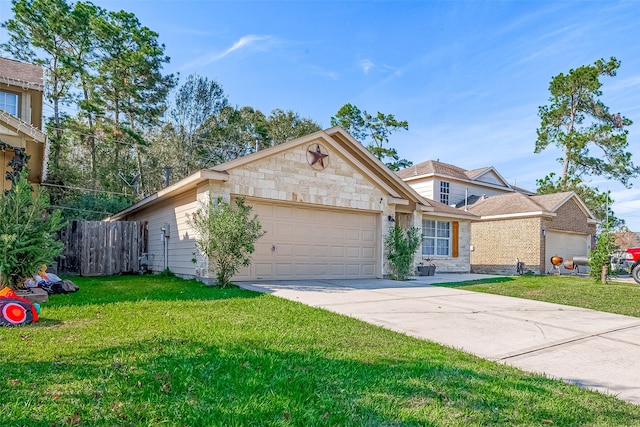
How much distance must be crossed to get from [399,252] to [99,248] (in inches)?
381

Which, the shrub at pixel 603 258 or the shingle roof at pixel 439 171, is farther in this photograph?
the shingle roof at pixel 439 171

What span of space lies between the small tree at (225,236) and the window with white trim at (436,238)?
9.56m

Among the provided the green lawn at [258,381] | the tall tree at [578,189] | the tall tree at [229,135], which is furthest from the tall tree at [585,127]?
the green lawn at [258,381]

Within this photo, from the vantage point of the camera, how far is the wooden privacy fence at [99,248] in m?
12.3

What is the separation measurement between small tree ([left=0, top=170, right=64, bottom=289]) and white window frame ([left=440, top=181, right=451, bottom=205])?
2047 cm

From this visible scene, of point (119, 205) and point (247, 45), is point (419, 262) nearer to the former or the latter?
point (247, 45)

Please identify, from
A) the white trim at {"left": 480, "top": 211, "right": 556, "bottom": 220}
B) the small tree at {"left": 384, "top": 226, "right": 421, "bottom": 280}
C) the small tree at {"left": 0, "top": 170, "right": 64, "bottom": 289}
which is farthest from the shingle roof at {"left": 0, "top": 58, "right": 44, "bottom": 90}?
the white trim at {"left": 480, "top": 211, "right": 556, "bottom": 220}

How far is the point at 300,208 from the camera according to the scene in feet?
38.1

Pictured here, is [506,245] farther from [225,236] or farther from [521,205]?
[225,236]

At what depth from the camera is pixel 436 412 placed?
108 inches

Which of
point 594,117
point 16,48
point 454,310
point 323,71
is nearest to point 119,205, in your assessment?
point 16,48

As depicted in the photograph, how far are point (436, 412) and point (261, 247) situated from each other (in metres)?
8.52

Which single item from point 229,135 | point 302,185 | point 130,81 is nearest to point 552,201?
point 302,185

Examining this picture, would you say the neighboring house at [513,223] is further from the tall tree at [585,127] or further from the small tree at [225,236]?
the small tree at [225,236]
